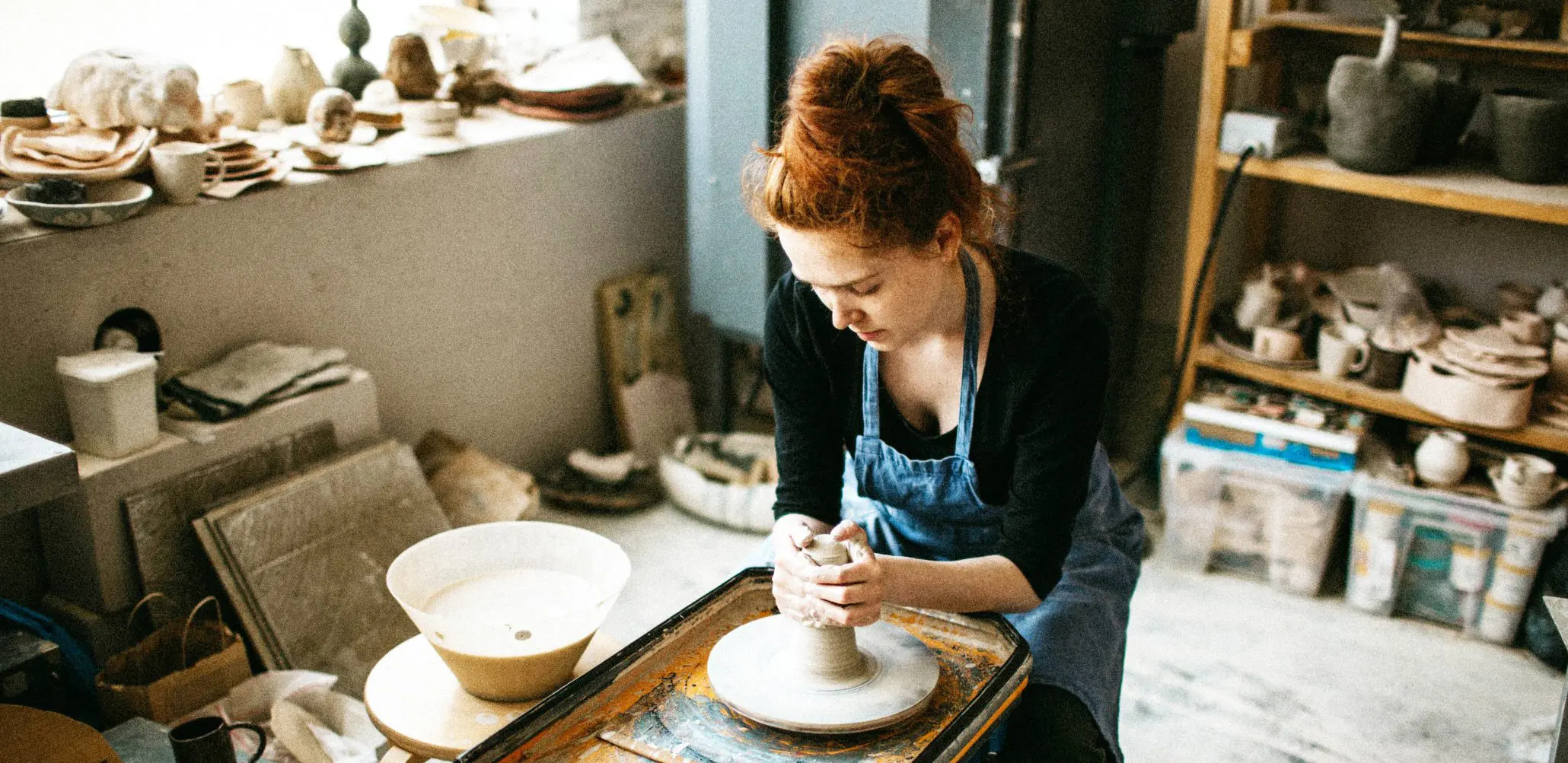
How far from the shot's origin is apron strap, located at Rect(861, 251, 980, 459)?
1.80m

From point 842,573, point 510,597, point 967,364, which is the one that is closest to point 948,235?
point 967,364

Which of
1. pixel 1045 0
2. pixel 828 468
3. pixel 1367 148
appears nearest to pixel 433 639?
pixel 828 468

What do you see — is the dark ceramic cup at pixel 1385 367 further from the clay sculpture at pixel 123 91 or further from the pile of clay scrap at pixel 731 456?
the clay sculpture at pixel 123 91

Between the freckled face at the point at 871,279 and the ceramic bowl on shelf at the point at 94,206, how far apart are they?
1511mm

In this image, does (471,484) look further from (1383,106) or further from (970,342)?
(1383,106)

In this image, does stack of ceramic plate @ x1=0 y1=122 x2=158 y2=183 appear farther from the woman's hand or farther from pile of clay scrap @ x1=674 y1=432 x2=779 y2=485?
the woman's hand

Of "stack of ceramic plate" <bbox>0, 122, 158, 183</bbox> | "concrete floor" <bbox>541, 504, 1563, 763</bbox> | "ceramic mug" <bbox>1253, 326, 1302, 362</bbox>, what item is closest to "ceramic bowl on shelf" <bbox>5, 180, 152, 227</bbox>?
"stack of ceramic plate" <bbox>0, 122, 158, 183</bbox>

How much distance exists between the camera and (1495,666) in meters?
2.89

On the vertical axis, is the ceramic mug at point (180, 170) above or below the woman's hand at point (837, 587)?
above

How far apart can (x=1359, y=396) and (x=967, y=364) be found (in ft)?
5.69

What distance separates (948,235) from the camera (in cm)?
163

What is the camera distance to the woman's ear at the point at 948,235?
1617 millimetres

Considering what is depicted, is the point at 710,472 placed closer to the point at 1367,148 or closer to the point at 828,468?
the point at 828,468

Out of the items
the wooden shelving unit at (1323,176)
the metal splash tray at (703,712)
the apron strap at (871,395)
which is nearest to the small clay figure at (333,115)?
the apron strap at (871,395)
